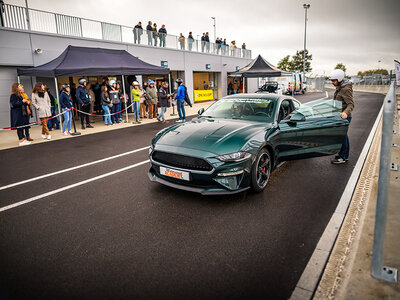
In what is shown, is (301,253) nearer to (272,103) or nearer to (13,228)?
(272,103)

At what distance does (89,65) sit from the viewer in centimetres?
1227

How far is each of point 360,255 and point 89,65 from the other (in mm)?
12490

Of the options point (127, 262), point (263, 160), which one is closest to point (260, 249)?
point (127, 262)

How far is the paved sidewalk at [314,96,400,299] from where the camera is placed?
2.27 metres

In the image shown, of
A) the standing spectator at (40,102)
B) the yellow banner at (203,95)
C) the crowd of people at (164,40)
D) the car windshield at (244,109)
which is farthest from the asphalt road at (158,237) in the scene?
the yellow banner at (203,95)

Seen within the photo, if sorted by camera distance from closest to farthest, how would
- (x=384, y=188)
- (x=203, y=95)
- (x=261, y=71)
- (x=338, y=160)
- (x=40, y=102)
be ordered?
(x=384, y=188) → (x=338, y=160) → (x=40, y=102) → (x=261, y=71) → (x=203, y=95)

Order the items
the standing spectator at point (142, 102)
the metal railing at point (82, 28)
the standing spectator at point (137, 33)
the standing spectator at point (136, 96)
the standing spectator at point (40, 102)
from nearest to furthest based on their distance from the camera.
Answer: the standing spectator at point (40, 102) < the metal railing at point (82, 28) < the standing spectator at point (136, 96) < the standing spectator at point (142, 102) < the standing spectator at point (137, 33)

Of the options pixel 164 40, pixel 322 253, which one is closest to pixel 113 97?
pixel 164 40

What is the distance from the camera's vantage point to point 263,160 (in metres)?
4.50

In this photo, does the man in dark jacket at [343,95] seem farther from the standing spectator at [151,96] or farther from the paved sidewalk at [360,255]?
the standing spectator at [151,96]

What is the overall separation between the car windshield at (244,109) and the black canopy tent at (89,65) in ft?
26.2

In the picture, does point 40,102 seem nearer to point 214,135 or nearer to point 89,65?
point 89,65

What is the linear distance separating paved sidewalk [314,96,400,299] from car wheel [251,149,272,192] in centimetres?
127

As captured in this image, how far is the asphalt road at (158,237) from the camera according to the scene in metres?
2.52
